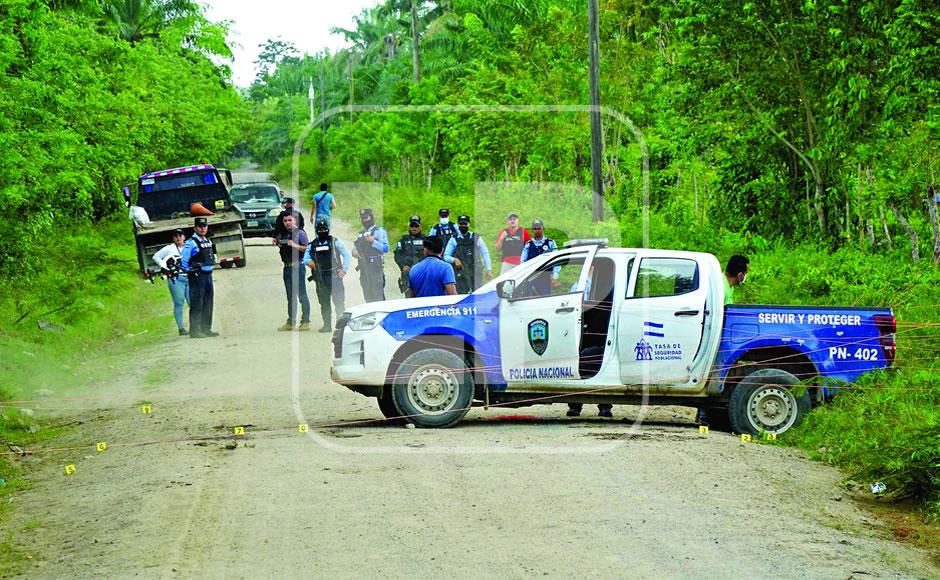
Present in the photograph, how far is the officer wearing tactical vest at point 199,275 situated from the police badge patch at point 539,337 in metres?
9.32

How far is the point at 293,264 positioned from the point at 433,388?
8.53m

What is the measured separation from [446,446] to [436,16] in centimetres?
5159

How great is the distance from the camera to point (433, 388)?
11.6 metres

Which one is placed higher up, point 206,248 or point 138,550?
point 206,248

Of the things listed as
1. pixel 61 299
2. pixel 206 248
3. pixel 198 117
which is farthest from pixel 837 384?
pixel 198 117

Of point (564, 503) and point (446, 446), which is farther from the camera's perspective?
point (446, 446)

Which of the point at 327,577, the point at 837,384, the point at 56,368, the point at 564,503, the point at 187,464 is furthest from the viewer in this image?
the point at 56,368

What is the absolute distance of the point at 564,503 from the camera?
28.8 ft

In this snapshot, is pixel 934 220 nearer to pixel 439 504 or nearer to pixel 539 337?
pixel 539 337

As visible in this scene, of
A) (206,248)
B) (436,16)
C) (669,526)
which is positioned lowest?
(669,526)

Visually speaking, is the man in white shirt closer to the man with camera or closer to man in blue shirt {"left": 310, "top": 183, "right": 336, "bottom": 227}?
the man with camera

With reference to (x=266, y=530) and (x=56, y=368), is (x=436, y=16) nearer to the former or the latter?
(x=56, y=368)

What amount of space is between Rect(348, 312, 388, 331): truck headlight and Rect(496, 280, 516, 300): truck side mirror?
115 cm

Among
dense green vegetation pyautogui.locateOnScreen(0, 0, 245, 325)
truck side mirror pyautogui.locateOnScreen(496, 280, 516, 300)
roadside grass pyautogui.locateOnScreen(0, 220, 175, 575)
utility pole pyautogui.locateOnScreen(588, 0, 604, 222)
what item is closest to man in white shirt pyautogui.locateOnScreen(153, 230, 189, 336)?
roadside grass pyautogui.locateOnScreen(0, 220, 175, 575)
